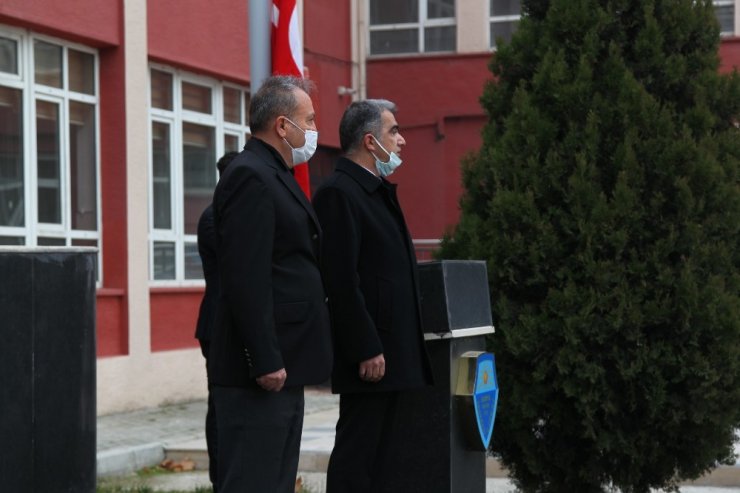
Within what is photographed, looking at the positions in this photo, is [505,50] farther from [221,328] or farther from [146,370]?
[146,370]

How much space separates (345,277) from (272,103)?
780 mm

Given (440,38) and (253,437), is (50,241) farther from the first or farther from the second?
(440,38)

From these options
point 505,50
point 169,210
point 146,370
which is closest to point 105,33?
point 169,210

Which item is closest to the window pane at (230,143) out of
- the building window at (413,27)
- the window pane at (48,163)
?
the window pane at (48,163)

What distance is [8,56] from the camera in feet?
40.1

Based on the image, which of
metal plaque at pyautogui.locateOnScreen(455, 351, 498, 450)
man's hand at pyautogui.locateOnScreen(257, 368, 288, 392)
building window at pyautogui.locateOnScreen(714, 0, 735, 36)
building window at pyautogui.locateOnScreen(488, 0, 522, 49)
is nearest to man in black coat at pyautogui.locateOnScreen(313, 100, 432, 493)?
metal plaque at pyautogui.locateOnScreen(455, 351, 498, 450)

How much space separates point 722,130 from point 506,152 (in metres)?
1.11

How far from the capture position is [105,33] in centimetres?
1322

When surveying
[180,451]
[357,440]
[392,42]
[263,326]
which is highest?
[392,42]

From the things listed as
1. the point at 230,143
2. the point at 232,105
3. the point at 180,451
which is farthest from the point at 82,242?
the point at 180,451

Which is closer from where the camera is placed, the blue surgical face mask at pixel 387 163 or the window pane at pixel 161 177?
the blue surgical face mask at pixel 387 163

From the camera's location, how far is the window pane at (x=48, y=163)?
12703 mm

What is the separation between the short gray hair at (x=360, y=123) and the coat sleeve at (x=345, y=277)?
33cm

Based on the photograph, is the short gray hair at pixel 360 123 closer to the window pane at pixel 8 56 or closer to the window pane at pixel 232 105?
the window pane at pixel 8 56
